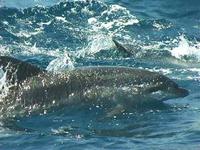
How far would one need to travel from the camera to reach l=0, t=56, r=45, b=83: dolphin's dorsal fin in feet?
37.1

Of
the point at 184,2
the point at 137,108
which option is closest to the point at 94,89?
the point at 137,108

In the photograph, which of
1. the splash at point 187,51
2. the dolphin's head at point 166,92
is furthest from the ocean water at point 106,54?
the dolphin's head at point 166,92

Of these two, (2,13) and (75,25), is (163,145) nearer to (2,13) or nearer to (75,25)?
(75,25)

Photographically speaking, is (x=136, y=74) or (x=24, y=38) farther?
(x=24, y=38)

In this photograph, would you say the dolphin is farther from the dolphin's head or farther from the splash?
the splash

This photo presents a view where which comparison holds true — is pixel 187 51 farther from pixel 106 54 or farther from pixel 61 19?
pixel 61 19

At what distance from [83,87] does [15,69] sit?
1326 mm

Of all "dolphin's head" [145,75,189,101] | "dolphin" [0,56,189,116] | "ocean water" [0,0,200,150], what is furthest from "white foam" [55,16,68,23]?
"dolphin's head" [145,75,189,101]

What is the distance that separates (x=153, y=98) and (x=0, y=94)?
297 cm

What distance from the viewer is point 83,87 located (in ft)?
38.8

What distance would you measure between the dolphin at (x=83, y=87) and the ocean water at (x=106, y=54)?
0.22 m

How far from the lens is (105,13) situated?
24766 mm

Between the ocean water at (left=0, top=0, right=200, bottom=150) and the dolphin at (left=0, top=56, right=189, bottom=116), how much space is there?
0.71 feet

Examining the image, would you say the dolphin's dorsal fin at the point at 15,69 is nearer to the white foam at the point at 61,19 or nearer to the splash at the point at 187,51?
the splash at the point at 187,51
